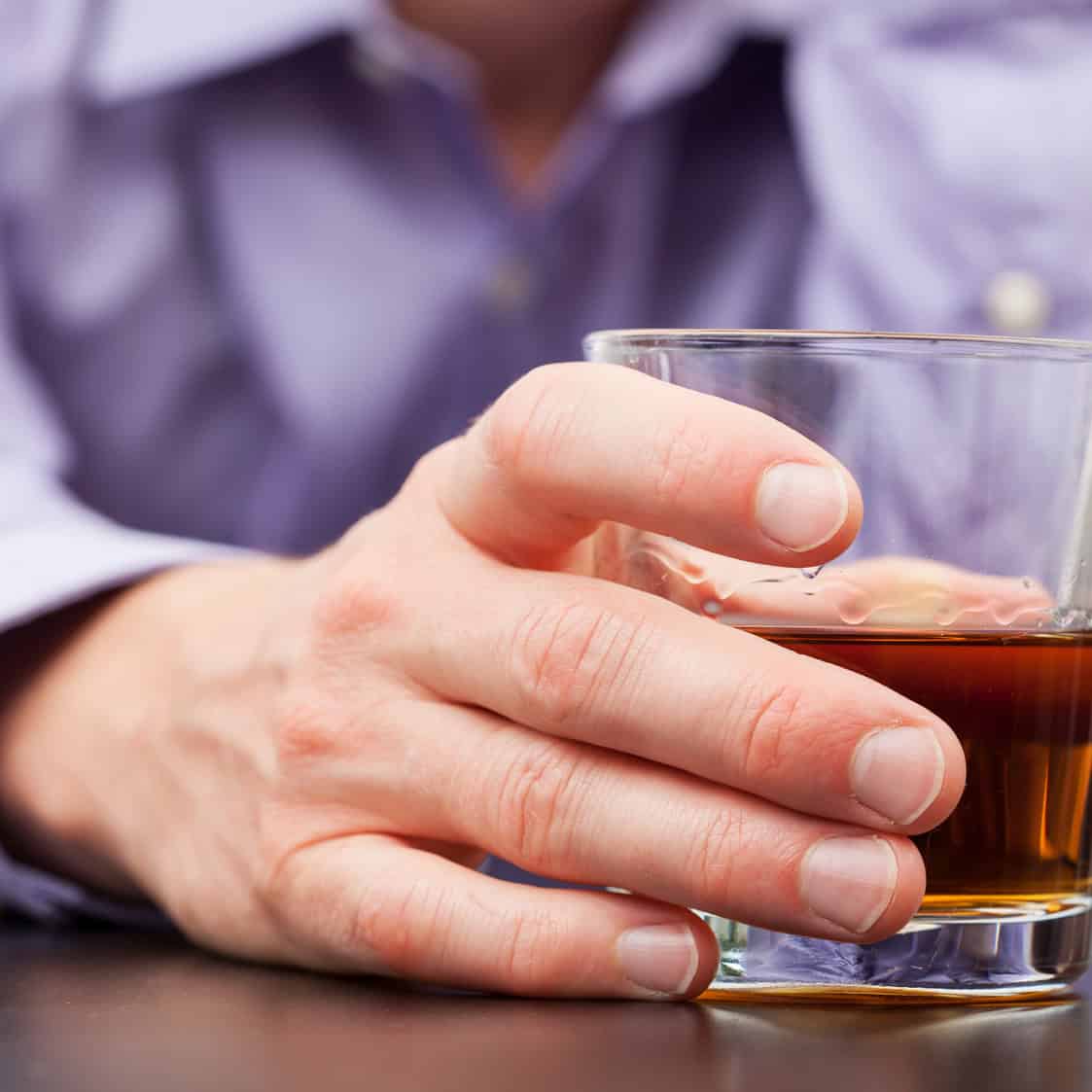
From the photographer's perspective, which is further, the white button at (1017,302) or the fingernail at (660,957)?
the white button at (1017,302)

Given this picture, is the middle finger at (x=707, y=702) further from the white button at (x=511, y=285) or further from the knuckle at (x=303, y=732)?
the white button at (x=511, y=285)

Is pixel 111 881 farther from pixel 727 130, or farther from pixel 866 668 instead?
pixel 727 130

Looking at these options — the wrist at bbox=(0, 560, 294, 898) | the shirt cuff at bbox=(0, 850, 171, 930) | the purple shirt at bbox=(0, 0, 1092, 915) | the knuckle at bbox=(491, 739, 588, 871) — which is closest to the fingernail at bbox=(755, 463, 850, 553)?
the knuckle at bbox=(491, 739, 588, 871)

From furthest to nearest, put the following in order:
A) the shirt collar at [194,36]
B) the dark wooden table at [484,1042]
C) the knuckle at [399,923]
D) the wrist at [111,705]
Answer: the shirt collar at [194,36]
the wrist at [111,705]
the knuckle at [399,923]
the dark wooden table at [484,1042]

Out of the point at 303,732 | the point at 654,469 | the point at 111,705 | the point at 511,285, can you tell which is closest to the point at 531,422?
the point at 654,469

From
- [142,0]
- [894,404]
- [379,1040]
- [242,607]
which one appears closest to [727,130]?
[142,0]

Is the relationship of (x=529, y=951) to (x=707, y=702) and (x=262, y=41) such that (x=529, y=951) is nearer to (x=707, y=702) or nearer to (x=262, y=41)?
(x=707, y=702)

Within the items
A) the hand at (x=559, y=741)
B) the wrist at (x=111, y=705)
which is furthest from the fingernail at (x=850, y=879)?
the wrist at (x=111, y=705)
